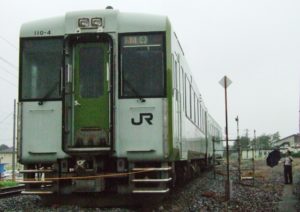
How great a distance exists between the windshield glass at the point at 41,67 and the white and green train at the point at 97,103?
0.02m

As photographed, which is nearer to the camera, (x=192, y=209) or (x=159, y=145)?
(x=159, y=145)

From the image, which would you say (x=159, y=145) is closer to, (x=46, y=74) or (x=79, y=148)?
(x=79, y=148)

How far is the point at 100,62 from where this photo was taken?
406 inches

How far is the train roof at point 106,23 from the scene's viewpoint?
10375mm

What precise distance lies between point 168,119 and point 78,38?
221cm

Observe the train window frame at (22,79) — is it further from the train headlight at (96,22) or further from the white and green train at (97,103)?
the train headlight at (96,22)

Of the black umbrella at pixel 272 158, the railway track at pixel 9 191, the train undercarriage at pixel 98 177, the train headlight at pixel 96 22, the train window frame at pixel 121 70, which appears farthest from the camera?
the black umbrella at pixel 272 158

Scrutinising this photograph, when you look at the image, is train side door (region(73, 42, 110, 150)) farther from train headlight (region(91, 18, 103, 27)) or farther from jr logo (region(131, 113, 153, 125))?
jr logo (region(131, 113, 153, 125))

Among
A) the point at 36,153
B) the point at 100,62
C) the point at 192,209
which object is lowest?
the point at 192,209

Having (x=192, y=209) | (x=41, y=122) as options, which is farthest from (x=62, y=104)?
(x=192, y=209)

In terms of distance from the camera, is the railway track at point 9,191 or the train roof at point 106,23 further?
the railway track at point 9,191

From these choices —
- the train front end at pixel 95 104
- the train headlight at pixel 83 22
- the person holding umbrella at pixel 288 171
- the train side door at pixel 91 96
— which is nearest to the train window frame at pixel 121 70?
the train front end at pixel 95 104

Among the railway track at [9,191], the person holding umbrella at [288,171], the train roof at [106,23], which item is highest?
the train roof at [106,23]

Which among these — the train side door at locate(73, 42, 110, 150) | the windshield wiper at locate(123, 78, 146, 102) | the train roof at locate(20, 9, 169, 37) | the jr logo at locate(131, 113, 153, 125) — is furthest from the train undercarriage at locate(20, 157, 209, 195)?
the train roof at locate(20, 9, 169, 37)
